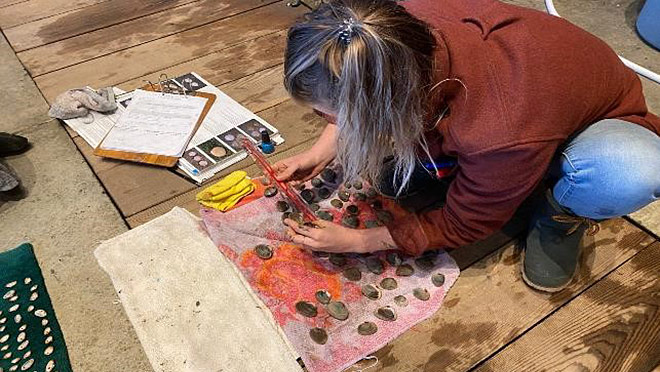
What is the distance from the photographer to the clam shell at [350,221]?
1245mm

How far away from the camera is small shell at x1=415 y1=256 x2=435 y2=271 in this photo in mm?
1165

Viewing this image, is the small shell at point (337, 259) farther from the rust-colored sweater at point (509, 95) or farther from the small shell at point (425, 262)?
the rust-colored sweater at point (509, 95)

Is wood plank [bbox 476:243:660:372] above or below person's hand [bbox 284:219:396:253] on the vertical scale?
below

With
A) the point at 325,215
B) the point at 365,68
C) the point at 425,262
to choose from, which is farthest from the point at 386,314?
the point at 365,68

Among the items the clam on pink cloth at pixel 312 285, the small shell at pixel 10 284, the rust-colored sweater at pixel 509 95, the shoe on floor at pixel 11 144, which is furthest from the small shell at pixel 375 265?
the shoe on floor at pixel 11 144

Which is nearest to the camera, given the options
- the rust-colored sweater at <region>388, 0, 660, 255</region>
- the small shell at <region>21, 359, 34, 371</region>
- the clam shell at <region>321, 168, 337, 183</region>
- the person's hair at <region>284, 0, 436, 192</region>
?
the person's hair at <region>284, 0, 436, 192</region>

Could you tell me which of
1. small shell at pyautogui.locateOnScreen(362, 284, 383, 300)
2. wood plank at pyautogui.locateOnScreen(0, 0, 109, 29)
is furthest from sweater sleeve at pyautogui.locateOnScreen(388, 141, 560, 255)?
wood plank at pyautogui.locateOnScreen(0, 0, 109, 29)

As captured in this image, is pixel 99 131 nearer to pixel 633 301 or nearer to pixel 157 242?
pixel 157 242

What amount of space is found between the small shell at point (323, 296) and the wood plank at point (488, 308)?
0.15 meters

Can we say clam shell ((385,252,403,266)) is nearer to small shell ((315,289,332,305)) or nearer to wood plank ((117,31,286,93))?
small shell ((315,289,332,305))

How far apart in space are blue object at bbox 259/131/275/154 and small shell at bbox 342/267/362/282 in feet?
1.48

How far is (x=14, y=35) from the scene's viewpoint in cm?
196

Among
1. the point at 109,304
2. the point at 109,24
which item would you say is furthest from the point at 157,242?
the point at 109,24

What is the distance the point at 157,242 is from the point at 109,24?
3.75 feet
